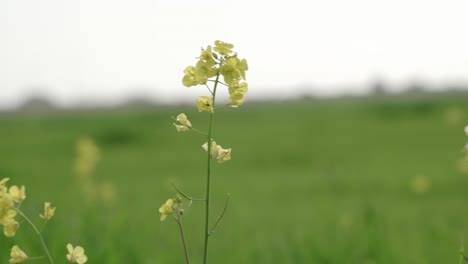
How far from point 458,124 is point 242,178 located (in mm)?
6441

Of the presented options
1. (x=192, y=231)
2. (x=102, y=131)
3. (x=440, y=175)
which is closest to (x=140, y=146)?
(x=102, y=131)

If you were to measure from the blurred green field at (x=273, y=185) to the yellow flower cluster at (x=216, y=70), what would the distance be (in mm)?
1076

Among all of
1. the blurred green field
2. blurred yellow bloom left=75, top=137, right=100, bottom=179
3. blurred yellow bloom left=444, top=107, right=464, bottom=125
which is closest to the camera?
the blurred green field

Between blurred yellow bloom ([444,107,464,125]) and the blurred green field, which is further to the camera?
blurred yellow bloom ([444,107,464,125])

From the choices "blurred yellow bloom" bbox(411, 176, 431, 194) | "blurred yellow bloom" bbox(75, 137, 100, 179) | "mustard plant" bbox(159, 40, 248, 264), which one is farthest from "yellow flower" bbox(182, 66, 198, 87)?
"blurred yellow bloom" bbox(75, 137, 100, 179)

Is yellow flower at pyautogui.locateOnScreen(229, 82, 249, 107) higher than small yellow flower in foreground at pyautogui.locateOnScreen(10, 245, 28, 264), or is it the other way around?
yellow flower at pyautogui.locateOnScreen(229, 82, 249, 107)

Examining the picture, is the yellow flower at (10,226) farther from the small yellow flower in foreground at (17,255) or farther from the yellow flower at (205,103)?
the yellow flower at (205,103)

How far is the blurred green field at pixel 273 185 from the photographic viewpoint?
8.90 ft

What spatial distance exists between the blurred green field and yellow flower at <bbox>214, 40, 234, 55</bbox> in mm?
1100

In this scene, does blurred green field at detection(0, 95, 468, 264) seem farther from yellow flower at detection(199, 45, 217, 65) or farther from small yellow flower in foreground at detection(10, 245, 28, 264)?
yellow flower at detection(199, 45, 217, 65)

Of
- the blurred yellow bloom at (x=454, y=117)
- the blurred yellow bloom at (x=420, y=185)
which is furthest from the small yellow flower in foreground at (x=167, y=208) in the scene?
the blurred yellow bloom at (x=454, y=117)

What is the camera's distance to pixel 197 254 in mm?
3602

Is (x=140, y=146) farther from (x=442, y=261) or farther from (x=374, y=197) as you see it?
(x=442, y=261)

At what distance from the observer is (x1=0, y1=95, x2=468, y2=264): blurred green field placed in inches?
107
